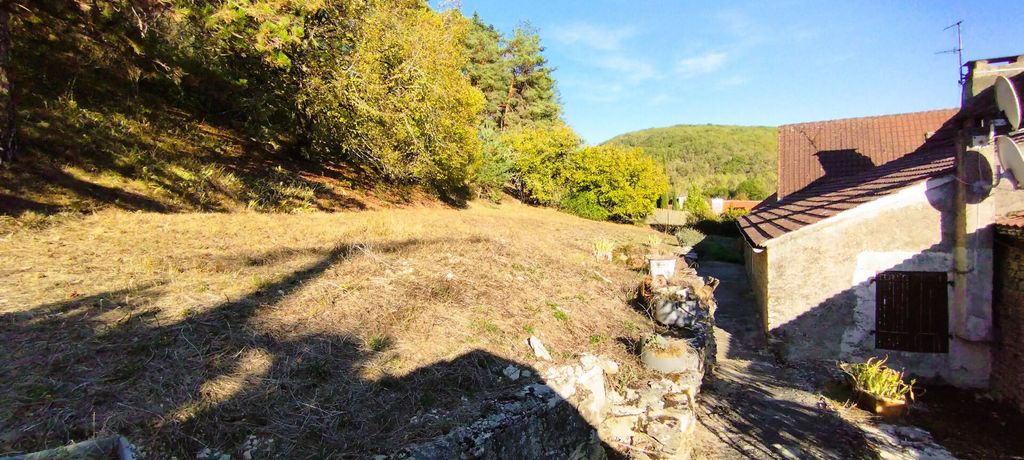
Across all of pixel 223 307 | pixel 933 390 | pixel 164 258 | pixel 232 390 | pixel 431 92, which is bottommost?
pixel 933 390

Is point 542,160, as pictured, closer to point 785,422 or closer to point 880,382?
point 880,382

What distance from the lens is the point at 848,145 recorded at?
53.9 feet

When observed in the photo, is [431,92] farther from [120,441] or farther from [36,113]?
[120,441]

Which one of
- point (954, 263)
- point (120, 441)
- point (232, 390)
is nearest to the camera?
point (120, 441)

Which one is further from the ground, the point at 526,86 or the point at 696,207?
the point at 526,86

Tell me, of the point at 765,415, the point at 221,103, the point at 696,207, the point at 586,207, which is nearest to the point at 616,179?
the point at 586,207

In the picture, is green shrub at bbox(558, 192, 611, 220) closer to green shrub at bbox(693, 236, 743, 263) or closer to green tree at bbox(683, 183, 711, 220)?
green shrub at bbox(693, 236, 743, 263)

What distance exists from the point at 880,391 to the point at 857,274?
7.29 feet

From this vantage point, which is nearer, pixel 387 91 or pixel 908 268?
pixel 908 268

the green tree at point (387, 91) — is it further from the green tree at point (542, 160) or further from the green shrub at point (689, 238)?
the green shrub at point (689, 238)

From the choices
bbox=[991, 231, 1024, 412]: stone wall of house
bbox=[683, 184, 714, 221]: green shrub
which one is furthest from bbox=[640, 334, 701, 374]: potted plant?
bbox=[683, 184, 714, 221]: green shrub

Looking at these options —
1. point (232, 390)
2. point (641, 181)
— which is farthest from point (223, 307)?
point (641, 181)

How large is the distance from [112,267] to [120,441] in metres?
3.23

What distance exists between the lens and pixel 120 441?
2.24m
